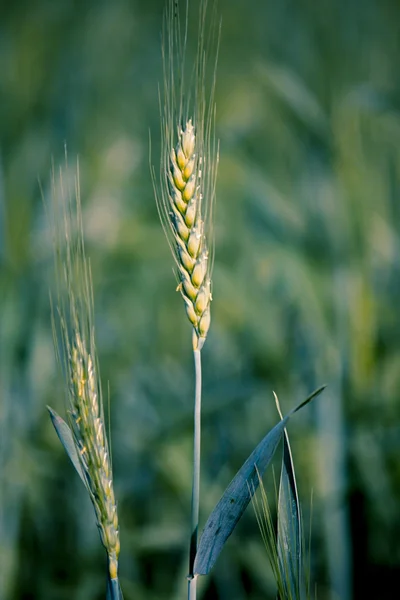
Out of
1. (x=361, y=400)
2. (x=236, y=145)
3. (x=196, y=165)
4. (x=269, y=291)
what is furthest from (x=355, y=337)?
(x=196, y=165)

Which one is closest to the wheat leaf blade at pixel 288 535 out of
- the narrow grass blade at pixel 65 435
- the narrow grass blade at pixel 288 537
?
the narrow grass blade at pixel 288 537

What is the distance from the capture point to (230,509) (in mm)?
345

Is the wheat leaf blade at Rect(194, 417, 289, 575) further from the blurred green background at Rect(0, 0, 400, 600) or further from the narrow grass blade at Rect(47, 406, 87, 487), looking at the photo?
the blurred green background at Rect(0, 0, 400, 600)

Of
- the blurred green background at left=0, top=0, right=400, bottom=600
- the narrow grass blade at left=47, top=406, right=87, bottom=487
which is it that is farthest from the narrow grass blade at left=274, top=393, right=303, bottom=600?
the blurred green background at left=0, top=0, right=400, bottom=600

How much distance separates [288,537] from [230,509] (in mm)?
44

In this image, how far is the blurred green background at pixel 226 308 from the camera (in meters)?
0.83

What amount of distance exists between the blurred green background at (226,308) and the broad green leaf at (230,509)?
492 millimetres

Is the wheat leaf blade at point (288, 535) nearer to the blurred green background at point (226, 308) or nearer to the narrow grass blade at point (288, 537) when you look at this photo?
the narrow grass blade at point (288, 537)

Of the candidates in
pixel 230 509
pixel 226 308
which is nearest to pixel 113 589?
pixel 230 509

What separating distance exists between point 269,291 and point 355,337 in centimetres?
25

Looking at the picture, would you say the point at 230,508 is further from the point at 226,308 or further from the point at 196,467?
the point at 226,308

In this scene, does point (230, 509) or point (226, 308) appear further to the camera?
point (226, 308)

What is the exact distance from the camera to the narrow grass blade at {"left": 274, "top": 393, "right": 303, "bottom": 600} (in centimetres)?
35

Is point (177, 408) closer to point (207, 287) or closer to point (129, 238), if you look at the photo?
point (129, 238)
